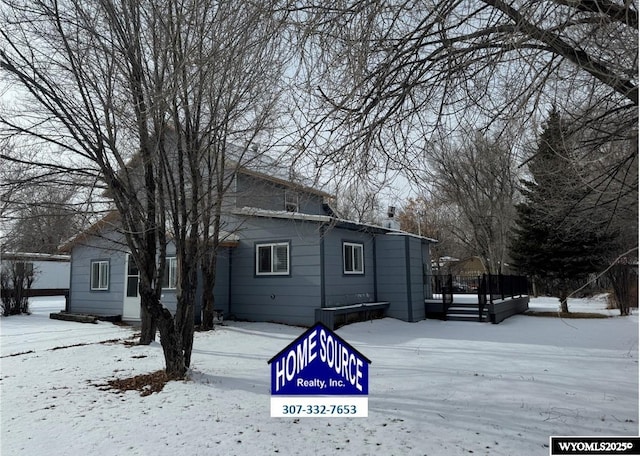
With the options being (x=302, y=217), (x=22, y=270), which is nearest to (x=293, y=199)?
(x=302, y=217)

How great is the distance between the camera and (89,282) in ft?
46.9

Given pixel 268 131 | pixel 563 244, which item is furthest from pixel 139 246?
pixel 563 244

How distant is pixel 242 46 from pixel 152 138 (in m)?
3.34

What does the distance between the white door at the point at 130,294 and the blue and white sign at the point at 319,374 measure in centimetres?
1127

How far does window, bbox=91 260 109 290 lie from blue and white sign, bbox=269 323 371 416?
1283 cm

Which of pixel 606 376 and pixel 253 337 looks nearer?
pixel 606 376

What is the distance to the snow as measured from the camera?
360cm

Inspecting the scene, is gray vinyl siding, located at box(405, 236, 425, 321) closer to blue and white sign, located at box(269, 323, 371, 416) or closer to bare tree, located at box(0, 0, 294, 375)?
bare tree, located at box(0, 0, 294, 375)

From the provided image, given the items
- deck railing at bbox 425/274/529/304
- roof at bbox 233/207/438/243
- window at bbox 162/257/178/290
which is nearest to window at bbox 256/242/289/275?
roof at bbox 233/207/438/243

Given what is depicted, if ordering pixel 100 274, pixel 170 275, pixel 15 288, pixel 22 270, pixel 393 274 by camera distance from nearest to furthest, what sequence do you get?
pixel 170 275 < pixel 393 274 < pixel 100 274 < pixel 22 270 < pixel 15 288

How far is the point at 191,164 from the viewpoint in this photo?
572 centimetres

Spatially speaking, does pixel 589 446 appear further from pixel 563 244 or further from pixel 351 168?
pixel 563 244

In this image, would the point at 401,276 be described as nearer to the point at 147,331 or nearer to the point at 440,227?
the point at 147,331

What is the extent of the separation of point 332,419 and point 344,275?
7.89 meters
